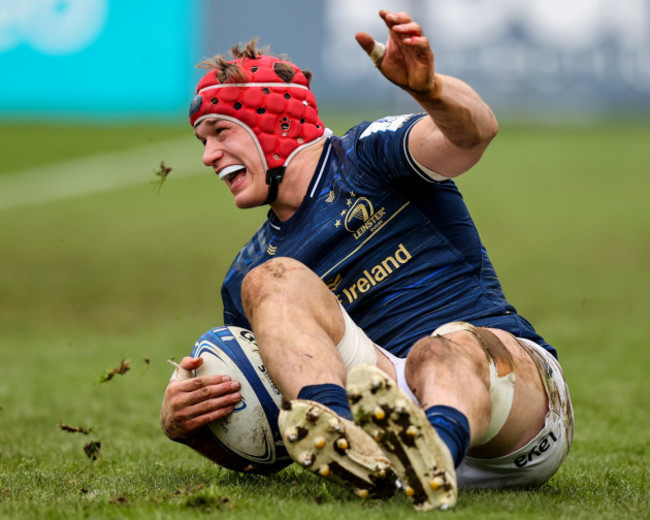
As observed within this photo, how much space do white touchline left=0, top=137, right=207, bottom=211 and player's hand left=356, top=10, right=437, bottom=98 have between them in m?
14.8

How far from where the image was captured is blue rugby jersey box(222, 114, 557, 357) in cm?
411

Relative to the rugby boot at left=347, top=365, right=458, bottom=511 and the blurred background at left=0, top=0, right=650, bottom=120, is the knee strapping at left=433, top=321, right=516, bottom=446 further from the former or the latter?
the blurred background at left=0, top=0, right=650, bottom=120

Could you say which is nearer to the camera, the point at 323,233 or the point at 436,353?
the point at 436,353

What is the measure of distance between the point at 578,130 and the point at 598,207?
11.0 metres

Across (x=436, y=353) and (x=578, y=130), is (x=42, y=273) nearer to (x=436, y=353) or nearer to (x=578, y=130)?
(x=436, y=353)

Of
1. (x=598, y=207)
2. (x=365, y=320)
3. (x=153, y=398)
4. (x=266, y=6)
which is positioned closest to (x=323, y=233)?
(x=365, y=320)

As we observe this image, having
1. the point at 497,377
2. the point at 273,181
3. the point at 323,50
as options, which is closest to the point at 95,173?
the point at 323,50

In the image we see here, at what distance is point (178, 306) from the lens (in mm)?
A: 11523

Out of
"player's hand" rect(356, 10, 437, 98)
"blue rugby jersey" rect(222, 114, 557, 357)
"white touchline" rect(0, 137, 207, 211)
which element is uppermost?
"white touchline" rect(0, 137, 207, 211)

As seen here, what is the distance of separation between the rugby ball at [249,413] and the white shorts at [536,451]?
1.59 feet

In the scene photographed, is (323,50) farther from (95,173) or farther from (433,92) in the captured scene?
(433,92)

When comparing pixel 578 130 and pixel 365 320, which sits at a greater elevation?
pixel 578 130

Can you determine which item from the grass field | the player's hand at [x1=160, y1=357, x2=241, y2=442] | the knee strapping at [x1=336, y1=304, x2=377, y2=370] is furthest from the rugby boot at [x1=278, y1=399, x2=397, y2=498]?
the player's hand at [x1=160, y1=357, x2=241, y2=442]

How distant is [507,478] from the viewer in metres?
3.97
